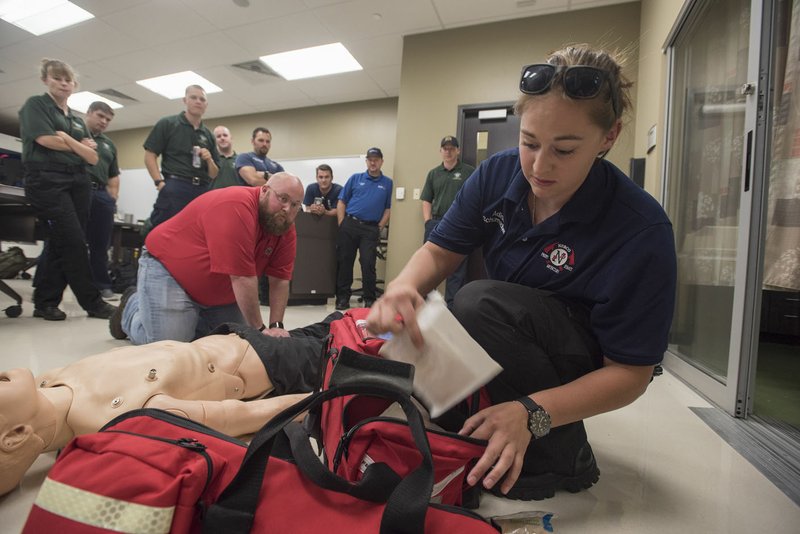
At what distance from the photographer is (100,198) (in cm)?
318

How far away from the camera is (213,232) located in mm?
1523

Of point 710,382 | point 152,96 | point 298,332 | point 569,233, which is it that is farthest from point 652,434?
point 152,96

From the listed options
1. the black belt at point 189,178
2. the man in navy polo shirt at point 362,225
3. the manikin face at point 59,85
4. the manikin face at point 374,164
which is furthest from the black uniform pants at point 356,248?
the manikin face at point 59,85

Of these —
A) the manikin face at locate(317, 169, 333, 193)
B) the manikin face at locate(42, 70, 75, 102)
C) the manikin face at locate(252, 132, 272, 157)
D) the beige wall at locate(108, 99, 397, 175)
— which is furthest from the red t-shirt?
the beige wall at locate(108, 99, 397, 175)

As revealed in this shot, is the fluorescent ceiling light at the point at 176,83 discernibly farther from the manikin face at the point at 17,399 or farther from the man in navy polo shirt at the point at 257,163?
the manikin face at the point at 17,399

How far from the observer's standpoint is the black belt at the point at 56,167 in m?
2.24

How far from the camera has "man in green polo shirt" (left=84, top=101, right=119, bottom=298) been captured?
3057mm

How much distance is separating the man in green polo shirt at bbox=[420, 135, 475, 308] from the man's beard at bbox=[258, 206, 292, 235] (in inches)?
82.6

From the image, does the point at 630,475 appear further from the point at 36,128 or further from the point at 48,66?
the point at 48,66

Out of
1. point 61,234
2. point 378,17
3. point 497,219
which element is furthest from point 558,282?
point 378,17

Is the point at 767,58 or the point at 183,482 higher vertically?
the point at 767,58

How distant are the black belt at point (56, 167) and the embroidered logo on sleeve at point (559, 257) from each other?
278 centimetres

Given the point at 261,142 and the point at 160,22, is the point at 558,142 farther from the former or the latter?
the point at 160,22

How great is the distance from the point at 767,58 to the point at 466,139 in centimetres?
265
